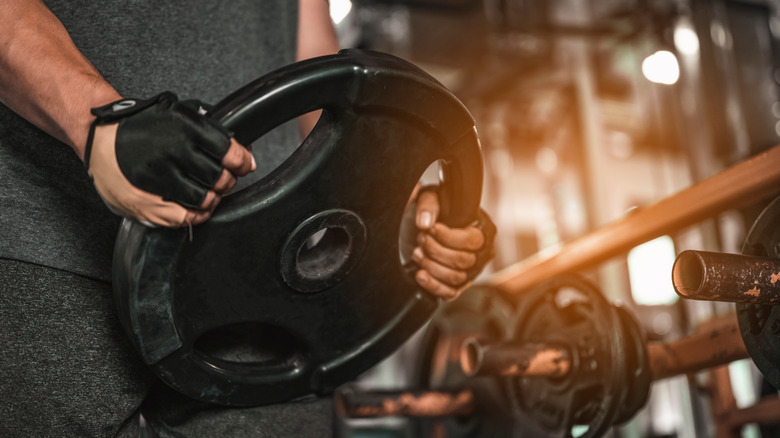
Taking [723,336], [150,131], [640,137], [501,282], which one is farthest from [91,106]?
[640,137]

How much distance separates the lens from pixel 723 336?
984mm

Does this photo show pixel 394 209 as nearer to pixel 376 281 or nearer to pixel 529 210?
pixel 376 281

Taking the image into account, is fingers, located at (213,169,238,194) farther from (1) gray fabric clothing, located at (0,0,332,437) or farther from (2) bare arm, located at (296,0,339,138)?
(2) bare arm, located at (296,0,339,138)

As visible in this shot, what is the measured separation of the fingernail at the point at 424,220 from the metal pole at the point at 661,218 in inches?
16.5

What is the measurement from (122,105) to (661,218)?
852 millimetres

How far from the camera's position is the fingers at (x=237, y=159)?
55cm

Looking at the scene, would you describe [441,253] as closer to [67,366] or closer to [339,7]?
[67,366]

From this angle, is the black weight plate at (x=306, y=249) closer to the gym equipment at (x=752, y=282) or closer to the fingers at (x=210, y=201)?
the fingers at (x=210, y=201)

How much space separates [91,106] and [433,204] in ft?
1.34

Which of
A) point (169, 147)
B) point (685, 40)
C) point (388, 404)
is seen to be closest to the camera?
point (169, 147)

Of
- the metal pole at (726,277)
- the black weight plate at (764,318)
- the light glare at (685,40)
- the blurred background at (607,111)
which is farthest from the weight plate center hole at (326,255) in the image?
the light glare at (685,40)

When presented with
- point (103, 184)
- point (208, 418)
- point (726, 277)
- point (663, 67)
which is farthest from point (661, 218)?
point (663, 67)

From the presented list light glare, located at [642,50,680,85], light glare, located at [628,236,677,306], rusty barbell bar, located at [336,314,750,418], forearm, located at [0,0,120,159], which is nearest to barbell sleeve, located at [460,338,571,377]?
rusty barbell bar, located at [336,314,750,418]

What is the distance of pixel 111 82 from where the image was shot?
807 mm
